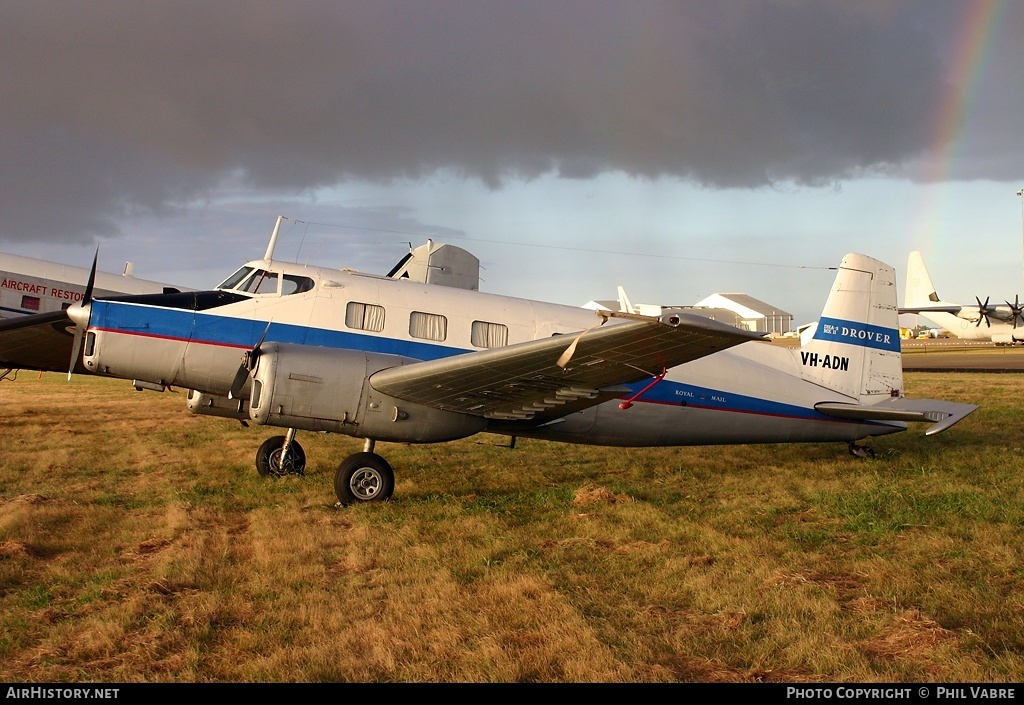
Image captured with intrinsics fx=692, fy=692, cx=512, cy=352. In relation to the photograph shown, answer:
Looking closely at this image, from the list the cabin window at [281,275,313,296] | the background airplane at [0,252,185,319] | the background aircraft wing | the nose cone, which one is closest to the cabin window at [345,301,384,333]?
the cabin window at [281,275,313,296]

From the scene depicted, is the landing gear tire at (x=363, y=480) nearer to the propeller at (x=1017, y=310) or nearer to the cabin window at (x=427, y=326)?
the cabin window at (x=427, y=326)

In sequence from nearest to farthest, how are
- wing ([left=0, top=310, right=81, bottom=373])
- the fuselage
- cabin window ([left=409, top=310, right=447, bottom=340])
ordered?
the fuselage < cabin window ([left=409, top=310, right=447, bottom=340]) < wing ([left=0, top=310, right=81, bottom=373])

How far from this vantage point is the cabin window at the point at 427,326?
31.8ft

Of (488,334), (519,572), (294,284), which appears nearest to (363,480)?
(488,334)

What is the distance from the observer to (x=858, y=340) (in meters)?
11.8

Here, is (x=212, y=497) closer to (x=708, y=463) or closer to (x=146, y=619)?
Result: (x=146, y=619)

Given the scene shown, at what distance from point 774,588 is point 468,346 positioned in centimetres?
541

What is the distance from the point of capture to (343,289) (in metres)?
9.65

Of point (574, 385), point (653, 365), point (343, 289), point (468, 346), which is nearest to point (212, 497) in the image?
point (343, 289)

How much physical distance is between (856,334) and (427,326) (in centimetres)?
735

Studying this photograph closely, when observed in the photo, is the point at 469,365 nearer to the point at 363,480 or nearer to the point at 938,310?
the point at 363,480

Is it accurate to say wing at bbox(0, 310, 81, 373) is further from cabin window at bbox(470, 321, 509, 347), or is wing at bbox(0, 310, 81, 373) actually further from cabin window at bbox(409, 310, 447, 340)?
cabin window at bbox(470, 321, 509, 347)

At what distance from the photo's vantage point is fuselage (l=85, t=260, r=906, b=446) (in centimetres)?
886

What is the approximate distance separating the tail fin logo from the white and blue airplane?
0.03m
